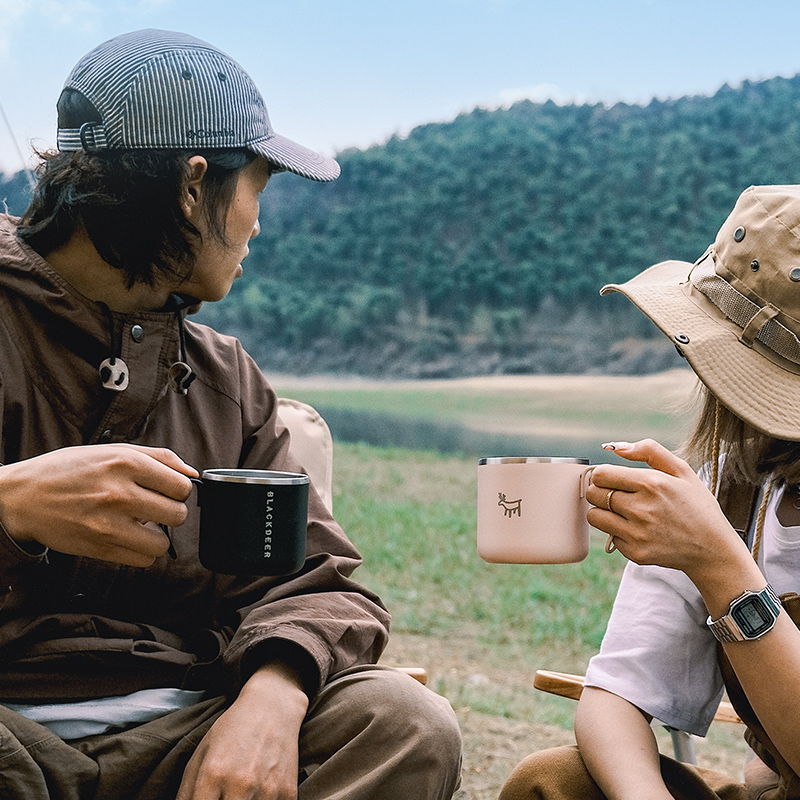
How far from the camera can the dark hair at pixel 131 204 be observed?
108 centimetres

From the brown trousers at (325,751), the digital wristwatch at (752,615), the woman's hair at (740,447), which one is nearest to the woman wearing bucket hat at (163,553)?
the brown trousers at (325,751)

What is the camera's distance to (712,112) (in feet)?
15.1

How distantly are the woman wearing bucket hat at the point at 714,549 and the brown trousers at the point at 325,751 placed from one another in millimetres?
102

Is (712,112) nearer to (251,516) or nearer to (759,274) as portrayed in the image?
(759,274)

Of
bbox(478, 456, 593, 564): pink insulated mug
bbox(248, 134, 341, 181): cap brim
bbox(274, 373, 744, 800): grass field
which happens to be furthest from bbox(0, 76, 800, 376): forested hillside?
bbox(478, 456, 593, 564): pink insulated mug

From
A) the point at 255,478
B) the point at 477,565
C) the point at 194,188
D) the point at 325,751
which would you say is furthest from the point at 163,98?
the point at 477,565

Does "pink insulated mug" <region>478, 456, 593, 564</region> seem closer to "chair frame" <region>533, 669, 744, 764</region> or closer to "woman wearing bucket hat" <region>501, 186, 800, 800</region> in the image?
"woman wearing bucket hat" <region>501, 186, 800, 800</region>

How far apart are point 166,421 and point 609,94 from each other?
429cm

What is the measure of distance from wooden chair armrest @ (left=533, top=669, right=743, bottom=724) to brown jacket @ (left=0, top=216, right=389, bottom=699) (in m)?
0.27

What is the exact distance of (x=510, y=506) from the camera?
0.90 meters

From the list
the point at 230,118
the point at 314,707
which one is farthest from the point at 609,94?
the point at 314,707

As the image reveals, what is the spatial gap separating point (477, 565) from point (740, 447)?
3321mm

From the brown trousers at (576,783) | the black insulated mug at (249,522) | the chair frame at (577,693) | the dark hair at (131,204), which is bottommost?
the chair frame at (577,693)

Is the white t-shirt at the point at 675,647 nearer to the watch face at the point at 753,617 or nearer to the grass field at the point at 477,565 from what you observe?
the watch face at the point at 753,617
